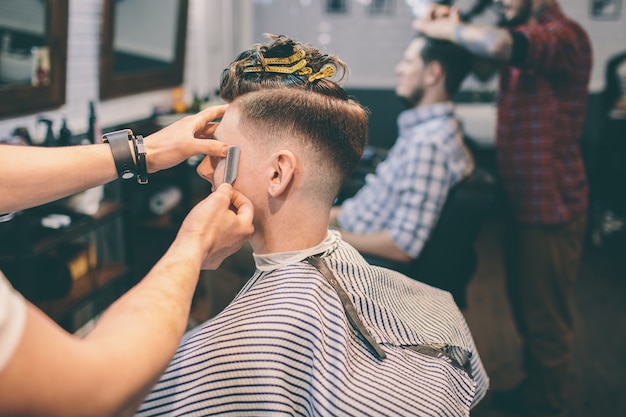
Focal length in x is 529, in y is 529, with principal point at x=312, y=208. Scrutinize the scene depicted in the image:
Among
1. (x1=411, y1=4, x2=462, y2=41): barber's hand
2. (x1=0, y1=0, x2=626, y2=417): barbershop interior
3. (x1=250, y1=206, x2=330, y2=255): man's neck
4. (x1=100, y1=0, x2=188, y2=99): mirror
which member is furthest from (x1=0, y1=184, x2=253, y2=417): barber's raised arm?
(x1=100, y1=0, x2=188, y2=99): mirror

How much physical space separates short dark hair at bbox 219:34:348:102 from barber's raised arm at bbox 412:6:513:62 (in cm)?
99

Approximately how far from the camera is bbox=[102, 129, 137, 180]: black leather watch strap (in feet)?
4.33

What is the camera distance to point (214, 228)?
1000 millimetres

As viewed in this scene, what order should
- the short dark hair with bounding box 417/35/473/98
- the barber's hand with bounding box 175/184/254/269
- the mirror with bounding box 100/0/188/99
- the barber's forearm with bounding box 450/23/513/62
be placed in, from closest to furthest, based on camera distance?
the barber's hand with bounding box 175/184/254/269 → the barber's forearm with bounding box 450/23/513/62 → the short dark hair with bounding box 417/35/473/98 → the mirror with bounding box 100/0/188/99

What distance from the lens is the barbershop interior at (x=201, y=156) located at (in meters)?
2.23

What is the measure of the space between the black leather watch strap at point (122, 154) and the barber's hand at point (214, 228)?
12.8 inches

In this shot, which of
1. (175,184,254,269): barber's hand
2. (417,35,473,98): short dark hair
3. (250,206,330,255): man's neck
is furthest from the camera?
(417,35,473,98): short dark hair

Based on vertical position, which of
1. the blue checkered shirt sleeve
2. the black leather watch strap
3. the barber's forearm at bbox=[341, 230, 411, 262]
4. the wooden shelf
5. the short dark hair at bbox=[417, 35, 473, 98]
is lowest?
the wooden shelf

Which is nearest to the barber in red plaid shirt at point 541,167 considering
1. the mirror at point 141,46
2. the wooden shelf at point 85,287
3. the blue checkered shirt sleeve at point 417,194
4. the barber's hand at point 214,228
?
the blue checkered shirt sleeve at point 417,194

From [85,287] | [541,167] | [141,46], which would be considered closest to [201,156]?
[141,46]

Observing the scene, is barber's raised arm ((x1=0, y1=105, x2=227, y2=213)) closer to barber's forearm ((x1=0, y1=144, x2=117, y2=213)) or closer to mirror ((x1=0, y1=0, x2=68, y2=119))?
barber's forearm ((x1=0, y1=144, x2=117, y2=213))

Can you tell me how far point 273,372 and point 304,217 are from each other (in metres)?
0.42

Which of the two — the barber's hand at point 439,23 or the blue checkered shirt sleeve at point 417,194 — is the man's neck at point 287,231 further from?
the barber's hand at point 439,23

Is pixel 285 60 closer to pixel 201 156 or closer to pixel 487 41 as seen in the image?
pixel 487 41
